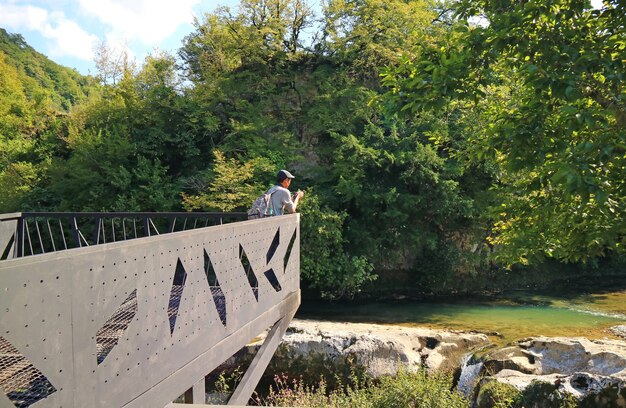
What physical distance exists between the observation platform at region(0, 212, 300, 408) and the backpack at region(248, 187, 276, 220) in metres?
1.02

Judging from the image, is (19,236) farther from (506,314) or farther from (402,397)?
(506,314)

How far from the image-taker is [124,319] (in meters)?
4.05

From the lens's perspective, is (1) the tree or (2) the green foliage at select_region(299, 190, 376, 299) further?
(2) the green foliage at select_region(299, 190, 376, 299)

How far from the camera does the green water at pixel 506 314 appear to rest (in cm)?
1413

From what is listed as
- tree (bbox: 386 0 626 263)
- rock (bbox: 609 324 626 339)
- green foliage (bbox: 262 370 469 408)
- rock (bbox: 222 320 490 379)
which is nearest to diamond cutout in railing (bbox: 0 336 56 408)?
tree (bbox: 386 0 626 263)

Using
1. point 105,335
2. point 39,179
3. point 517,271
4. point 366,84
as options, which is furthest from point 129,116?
point 105,335

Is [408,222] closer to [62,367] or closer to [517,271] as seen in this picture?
[517,271]

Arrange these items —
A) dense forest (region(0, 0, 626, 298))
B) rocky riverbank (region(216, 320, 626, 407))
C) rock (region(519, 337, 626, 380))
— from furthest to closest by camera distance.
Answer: dense forest (region(0, 0, 626, 298)) → rocky riverbank (region(216, 320, 626, 407)) → rock (region(519, 337, 626, 380))

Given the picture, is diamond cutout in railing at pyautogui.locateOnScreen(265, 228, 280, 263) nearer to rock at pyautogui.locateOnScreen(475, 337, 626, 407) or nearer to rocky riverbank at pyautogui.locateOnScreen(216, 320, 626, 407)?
rock at pyautogui.locateOnScreen(475, 337, 626, 407)

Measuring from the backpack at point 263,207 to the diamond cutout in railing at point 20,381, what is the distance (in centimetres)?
355

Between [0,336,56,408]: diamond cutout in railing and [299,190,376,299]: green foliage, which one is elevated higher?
[0,336,56,408]: diamond cutout in railing

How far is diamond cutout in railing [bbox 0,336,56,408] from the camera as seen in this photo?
2.74m

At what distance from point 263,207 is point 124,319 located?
295 cm

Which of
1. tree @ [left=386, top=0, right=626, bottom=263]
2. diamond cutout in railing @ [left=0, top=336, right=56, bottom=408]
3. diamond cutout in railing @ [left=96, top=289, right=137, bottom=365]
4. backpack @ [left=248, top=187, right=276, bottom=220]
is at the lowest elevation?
diamond cutout in railing @ [left=0, top=336, right=56, bottom=408]
